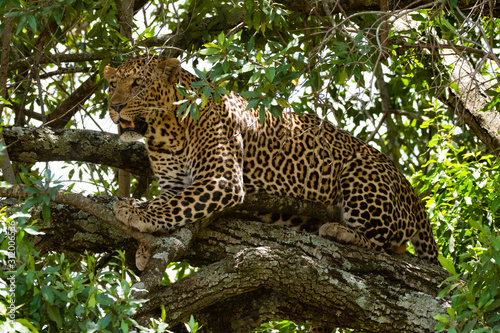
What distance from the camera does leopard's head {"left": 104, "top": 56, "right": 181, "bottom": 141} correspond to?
270 inches

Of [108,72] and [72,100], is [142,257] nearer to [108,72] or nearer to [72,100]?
[108,72]

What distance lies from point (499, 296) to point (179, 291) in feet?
8.28

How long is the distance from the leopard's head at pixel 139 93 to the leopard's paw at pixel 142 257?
1.40m

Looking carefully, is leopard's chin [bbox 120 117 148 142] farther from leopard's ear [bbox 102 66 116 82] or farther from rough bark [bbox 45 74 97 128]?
rough bark [bbox 45 74 97 128]

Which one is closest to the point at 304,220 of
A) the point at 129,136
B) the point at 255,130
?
the point at 255,130

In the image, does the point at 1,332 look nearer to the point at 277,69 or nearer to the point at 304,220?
the point at 277,69

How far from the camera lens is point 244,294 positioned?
613cm

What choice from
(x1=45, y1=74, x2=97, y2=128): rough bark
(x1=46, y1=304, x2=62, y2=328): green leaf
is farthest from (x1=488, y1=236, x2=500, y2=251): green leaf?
(x1=45, y1=74, x2=97, y2=128): rough bark

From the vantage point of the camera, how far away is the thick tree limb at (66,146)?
6.59 m

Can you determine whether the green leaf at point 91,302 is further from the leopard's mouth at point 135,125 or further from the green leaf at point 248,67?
the leopard's mouth at point 135,125

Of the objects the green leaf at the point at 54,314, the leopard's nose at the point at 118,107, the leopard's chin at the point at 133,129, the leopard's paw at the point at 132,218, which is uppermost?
the leopard's nose at the point at 118,107

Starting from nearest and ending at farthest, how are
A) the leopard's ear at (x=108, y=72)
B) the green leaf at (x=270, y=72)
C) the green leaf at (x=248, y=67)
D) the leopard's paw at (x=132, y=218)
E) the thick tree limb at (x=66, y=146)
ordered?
1. the green leaf at (x=270, y=72)
2. the green leaf at (x=248, y=67)
3. the leopard's paw at (x=132, y=218)
4. the thick tree limb at (x=66, y=146)
5. the leopard's ear at (x=108, y=72)

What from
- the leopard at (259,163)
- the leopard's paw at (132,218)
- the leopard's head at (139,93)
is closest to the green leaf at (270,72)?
the leopard at (259,163)

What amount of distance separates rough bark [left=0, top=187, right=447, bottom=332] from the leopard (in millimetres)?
421
